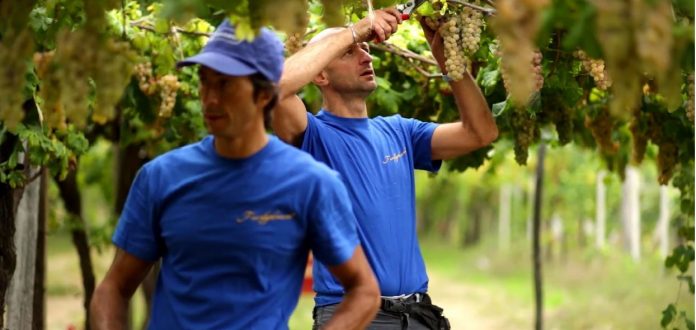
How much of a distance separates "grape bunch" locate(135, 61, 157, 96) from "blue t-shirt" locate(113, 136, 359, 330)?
3438 millimetres

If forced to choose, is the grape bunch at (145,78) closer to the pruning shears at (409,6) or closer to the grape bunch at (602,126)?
the pruning shears at (409,6)

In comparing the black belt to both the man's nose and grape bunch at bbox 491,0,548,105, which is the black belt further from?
grape bunch at bbox 491,0,548,105

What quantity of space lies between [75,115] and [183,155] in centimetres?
58

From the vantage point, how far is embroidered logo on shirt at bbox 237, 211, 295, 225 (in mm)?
3197

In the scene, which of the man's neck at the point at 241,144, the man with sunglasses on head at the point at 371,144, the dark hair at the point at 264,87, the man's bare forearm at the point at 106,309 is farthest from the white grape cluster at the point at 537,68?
the man's bare forearm at the point at 106,309

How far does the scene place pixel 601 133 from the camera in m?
7.57

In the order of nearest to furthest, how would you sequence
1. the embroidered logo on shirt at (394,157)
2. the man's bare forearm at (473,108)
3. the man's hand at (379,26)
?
the man's hand at (379,26)
the embroidered logo on shirt at (394,157)
the man's bare forearm at (473,108)

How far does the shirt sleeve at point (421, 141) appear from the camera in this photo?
194 inches

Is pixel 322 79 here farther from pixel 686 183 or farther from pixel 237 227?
pixel 686 183

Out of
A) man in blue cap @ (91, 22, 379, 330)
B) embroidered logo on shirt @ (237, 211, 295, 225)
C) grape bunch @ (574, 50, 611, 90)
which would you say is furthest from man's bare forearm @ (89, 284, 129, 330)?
grape bunch @ (574, 50, 611, 90)

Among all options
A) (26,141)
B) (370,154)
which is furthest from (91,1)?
(26,141)

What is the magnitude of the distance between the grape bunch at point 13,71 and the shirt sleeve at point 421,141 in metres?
2.19

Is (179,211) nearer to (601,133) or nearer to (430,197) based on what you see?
(601,133)

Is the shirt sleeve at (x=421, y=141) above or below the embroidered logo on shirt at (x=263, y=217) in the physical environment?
above
